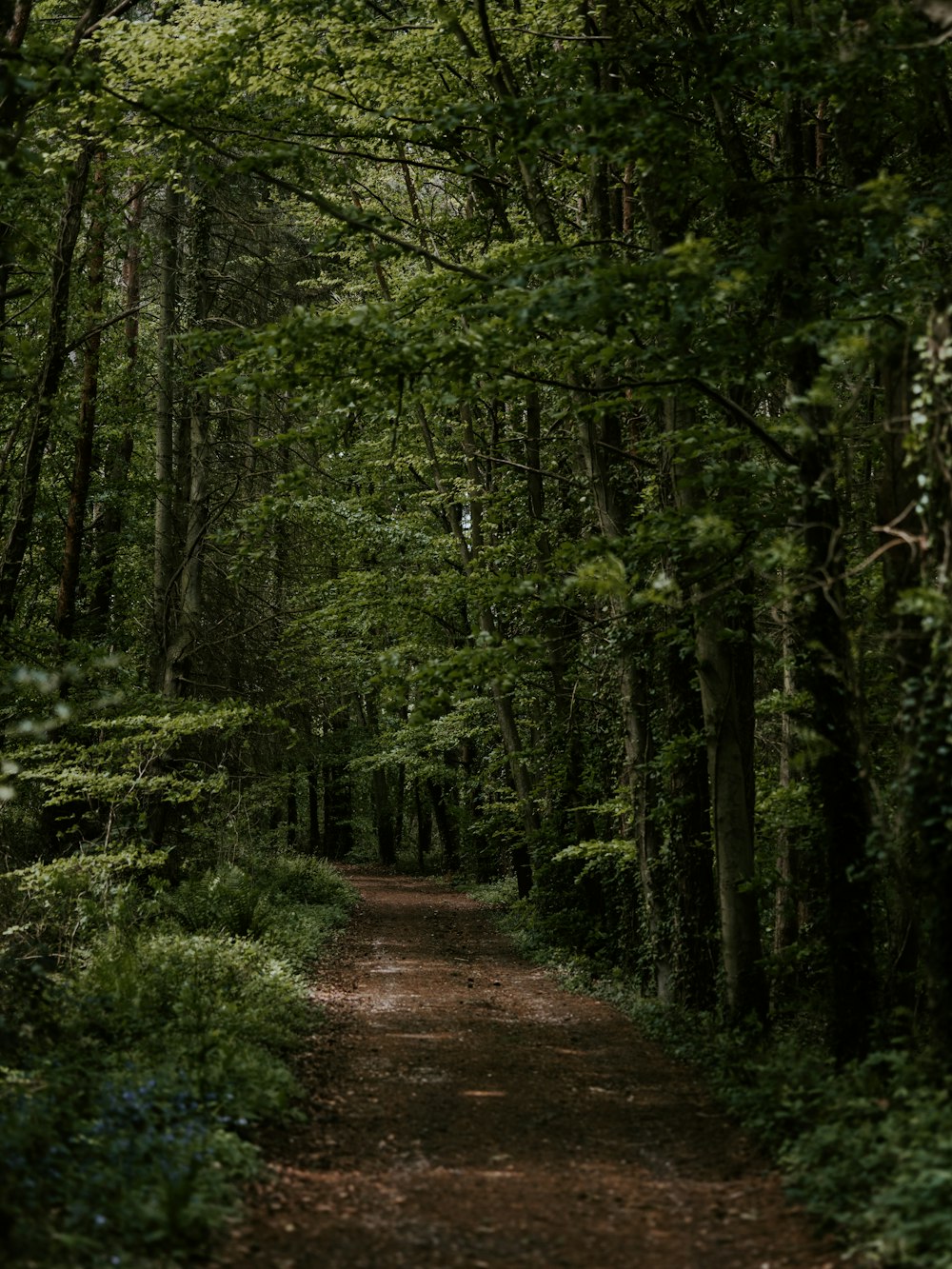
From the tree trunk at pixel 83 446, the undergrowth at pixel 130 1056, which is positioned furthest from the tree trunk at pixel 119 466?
the undergrowth at pixel 130 1056

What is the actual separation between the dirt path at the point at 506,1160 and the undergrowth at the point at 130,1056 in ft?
1.15

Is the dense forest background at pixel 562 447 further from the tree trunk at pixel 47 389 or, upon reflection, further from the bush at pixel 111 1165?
the bush at pixel 111 1165

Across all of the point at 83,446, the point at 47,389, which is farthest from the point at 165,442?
the point at 47,389

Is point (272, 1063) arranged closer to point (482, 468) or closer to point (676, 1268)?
point (676, 1268)

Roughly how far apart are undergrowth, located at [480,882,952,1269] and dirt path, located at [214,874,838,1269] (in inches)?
7.9

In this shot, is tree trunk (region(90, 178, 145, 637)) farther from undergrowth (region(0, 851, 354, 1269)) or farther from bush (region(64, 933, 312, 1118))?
bush (region(64, 933, 312, 1118))

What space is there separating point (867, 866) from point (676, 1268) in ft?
11.1

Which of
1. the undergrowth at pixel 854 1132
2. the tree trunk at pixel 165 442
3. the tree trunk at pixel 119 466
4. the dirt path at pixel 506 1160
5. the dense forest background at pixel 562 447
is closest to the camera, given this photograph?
the undergrowth at pixel 854 1132

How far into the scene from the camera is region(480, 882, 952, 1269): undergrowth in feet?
16.3

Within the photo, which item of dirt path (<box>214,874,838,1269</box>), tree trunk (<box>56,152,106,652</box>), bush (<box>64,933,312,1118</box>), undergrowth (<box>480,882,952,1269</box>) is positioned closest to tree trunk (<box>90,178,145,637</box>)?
tree trunk (<box>56,152,106,652</box>)

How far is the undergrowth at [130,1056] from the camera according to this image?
498 cm

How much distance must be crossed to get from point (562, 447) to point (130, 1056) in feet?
43.2

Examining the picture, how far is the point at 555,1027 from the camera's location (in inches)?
442

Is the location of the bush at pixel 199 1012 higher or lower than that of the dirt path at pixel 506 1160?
higher
